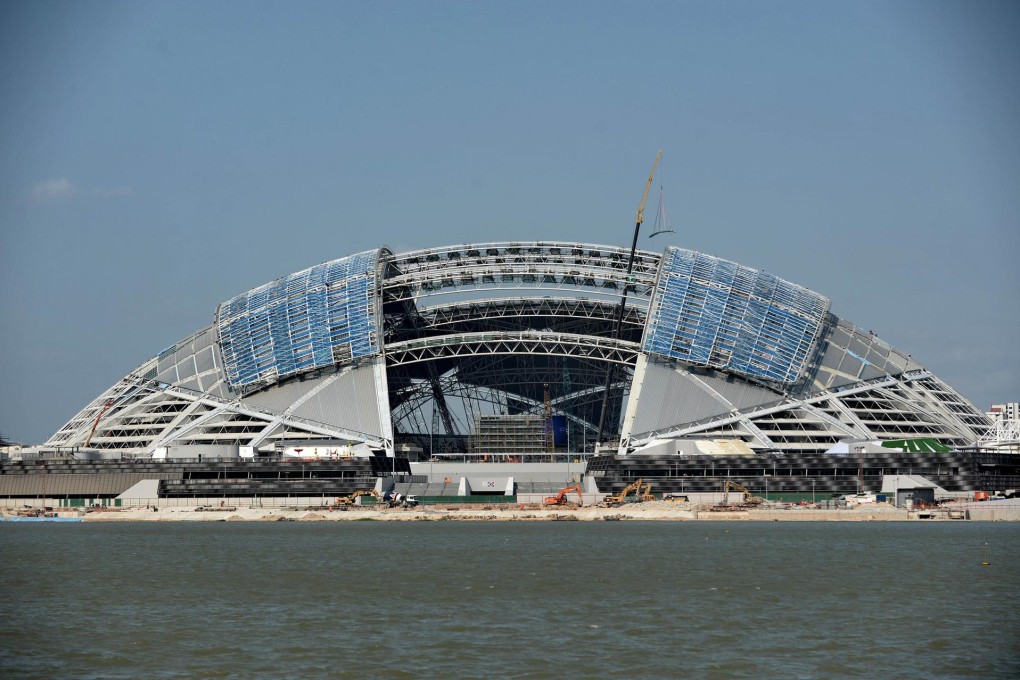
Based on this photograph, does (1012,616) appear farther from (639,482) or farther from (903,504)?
(639,482)

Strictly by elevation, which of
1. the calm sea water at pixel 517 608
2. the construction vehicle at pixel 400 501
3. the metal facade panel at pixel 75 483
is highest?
the metal facade panel at pixel 75 483

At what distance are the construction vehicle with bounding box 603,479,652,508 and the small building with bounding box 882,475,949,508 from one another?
2734cm

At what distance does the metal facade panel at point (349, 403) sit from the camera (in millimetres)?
163125

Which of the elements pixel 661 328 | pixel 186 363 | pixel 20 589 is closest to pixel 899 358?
pixel 661 328

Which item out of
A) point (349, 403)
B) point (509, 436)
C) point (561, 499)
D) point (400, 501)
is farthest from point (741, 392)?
point (349, 403)

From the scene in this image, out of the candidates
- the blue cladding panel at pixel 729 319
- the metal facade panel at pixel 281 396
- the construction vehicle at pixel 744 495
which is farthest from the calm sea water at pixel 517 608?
the metal facade panel at pixel 281 396

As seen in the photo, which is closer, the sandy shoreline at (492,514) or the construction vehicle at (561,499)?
the sandy shoreline at (492,514)

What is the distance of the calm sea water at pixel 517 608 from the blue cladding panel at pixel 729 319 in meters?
55.6

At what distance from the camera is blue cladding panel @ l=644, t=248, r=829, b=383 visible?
161 metres

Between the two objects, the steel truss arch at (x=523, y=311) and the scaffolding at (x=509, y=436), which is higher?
the steel truss arch at (x=523, y=311)

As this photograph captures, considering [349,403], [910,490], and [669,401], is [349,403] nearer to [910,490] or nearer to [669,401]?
[669,401]

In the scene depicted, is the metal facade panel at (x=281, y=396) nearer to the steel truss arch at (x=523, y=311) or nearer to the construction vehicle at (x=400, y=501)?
the steel truss arch at (x=523, y=311)

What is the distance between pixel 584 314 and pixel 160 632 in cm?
12199

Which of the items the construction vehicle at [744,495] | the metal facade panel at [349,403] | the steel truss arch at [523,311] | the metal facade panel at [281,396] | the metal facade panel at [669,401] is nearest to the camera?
the construction vehicle at [744,495]
